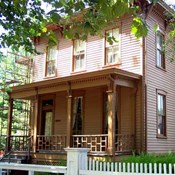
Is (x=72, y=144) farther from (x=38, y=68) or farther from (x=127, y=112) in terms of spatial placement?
(x=38, y=68)

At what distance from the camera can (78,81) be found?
47.5ft

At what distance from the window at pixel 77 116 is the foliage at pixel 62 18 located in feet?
30.6

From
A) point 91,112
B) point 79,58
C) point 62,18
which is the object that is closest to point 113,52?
point 79,58

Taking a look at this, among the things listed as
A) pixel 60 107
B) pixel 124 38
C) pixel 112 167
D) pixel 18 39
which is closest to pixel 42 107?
pixel 60 107

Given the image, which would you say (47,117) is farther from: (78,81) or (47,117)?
(78,81)

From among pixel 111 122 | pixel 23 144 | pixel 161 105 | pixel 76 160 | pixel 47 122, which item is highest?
pixel 161 105

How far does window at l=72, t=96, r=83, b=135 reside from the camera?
55.1ft

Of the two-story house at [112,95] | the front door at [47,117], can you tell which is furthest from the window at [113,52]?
the front door at [47,117]

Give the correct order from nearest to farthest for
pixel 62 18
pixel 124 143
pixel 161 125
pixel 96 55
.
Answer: pixel 62 18 → pixel 124 143 → pixel 161 125 → pixel 96 55

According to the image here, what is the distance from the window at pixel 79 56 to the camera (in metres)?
17.3

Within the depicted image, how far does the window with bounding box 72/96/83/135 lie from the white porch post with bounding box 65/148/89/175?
10384 millimetres

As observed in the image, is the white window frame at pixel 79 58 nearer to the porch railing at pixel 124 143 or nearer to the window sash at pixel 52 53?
the window sash at pixel 52 53

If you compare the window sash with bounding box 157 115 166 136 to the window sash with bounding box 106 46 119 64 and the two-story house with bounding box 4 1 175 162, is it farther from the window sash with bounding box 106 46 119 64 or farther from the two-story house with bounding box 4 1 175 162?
the window sash with bounding box 106 46 119 64

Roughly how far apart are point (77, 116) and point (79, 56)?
3.28m
